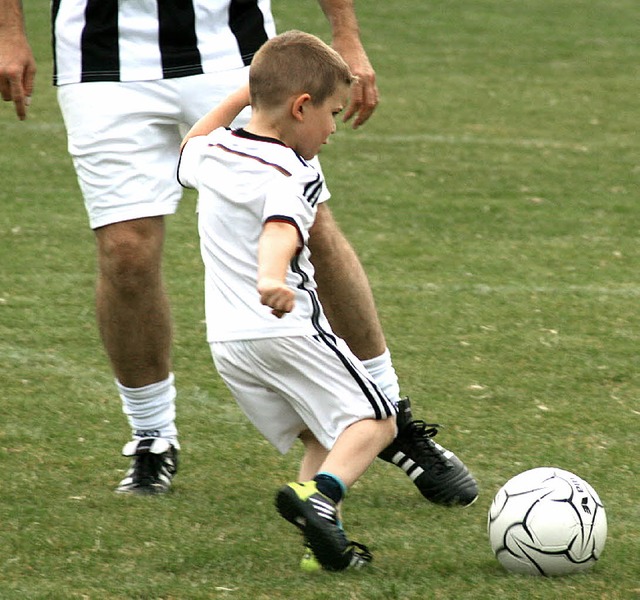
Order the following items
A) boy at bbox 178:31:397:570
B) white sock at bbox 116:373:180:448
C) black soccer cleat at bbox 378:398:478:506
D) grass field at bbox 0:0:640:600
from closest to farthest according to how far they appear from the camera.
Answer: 1. boy at bbox 178:31:397:570
2. grass field at bbox 0:0:640:600
3. black soccer cleat at bbox 378:398:478:506
4. white sock at bbox 116:373:180:448

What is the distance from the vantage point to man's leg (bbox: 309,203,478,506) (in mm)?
3912

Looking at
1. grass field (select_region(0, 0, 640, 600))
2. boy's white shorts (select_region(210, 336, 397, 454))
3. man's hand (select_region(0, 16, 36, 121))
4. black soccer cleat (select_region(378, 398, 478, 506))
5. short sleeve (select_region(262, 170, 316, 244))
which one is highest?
short sleeve (select_region(262, 170, 316, 244))

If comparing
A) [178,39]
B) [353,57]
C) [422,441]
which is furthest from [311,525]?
[178,39]

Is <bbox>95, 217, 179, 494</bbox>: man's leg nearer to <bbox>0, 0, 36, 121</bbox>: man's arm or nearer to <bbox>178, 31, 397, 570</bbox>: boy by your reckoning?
<bbox>0, 0, 36, 121</bbox>: man's arm

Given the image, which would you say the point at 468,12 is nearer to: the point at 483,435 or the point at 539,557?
the point at 483,435

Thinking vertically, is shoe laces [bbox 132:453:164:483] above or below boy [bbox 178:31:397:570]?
below

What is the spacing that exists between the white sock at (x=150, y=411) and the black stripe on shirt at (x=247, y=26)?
1038 mm

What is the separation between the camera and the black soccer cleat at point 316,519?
10.5 ft

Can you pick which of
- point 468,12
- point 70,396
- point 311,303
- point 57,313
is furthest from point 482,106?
point 311,303

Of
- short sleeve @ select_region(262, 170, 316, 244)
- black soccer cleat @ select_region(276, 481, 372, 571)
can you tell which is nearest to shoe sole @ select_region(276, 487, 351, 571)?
black soccer cleat @ select_region(276, 481, 372, 571)

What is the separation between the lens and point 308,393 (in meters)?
3.35

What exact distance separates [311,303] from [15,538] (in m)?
1.03

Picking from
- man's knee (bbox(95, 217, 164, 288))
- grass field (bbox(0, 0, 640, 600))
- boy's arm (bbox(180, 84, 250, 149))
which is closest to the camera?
grass field (bbox(0, 0, 640, 600))

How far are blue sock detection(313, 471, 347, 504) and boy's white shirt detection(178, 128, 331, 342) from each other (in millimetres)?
A: 351
